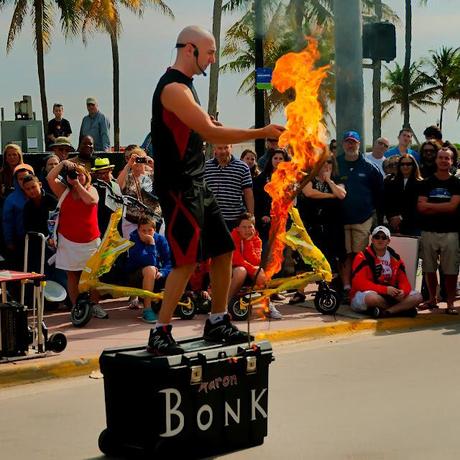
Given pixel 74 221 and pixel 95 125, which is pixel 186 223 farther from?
pixel 95 125

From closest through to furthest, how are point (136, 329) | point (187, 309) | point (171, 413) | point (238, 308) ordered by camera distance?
1. point (171, 413)
2. point (136, 329)
3. point (238, 308)
4. point (187, 309)

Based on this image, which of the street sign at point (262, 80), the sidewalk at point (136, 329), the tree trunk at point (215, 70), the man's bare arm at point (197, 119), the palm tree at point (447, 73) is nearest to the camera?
the man's bare arm at point (197, 119)

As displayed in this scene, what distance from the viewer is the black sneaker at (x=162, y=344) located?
6094 mm

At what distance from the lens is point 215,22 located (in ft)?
83.9

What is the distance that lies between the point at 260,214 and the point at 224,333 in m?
6.07

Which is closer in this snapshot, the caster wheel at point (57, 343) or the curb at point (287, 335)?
the curb at point (287, 335)

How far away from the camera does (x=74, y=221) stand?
1098cm

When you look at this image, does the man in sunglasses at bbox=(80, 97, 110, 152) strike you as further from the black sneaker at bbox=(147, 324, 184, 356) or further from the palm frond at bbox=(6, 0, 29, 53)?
the palm frond at bbox=(6, 0, 29, 53)

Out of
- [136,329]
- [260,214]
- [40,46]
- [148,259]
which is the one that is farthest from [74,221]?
[40,46]

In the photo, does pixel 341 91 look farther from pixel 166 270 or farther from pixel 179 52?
pixel 179 52

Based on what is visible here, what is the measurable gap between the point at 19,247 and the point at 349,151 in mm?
3682

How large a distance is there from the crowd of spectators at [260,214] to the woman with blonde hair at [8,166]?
0.01 m

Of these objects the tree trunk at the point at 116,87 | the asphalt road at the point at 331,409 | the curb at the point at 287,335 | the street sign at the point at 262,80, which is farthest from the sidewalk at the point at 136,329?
the tree trunk at the point at 116,87

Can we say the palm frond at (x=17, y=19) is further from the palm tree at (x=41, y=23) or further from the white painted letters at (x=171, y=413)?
the white painted letters at (x=171, y=413)
